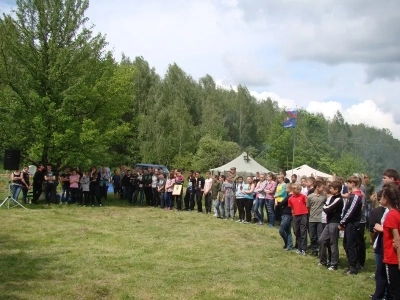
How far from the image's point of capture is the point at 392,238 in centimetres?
527

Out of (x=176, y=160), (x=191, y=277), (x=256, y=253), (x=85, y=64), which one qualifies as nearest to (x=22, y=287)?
(x=191, y=277)

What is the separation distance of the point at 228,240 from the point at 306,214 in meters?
2.45

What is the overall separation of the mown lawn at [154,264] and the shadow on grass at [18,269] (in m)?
0.02

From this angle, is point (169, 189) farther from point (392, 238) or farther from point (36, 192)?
point (392, 238)

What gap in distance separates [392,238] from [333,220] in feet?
11.0

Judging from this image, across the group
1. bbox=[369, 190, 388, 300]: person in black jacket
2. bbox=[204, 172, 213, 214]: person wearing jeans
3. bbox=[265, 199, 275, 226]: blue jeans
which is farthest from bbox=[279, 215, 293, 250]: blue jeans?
bbox=[204, 172, 213, 214]: person wearing jeans

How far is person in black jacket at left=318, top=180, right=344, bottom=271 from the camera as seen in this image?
8531 millimetres

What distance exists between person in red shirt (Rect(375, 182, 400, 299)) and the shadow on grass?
5038mm

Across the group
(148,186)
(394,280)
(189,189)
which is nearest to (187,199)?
(189,189)

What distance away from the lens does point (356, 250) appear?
27.9 ft

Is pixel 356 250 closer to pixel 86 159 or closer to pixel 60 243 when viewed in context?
pixel 60 243

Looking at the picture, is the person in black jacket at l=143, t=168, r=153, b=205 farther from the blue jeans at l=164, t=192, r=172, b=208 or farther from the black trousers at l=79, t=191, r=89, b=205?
the black trousers at l=79, t=191, r=89, b=205

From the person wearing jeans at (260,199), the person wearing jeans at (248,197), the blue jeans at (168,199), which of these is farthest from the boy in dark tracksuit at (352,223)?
the blue jeans at (168,199)

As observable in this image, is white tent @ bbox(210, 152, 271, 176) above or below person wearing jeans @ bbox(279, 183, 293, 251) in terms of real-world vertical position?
above
